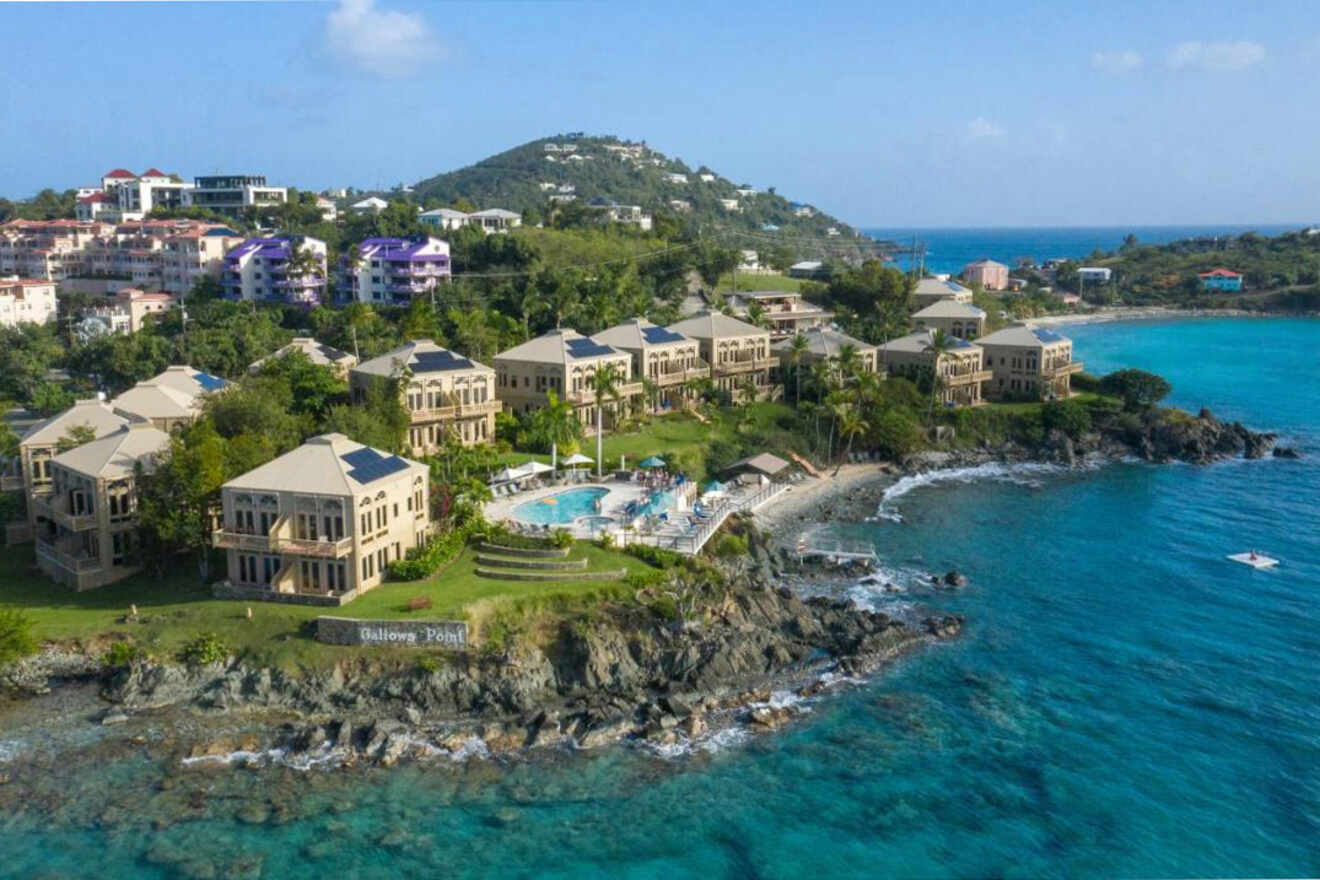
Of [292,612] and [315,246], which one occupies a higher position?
[315,246]

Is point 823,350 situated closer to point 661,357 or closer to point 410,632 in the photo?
point 661,357

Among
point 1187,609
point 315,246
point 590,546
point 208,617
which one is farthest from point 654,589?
point 315,246

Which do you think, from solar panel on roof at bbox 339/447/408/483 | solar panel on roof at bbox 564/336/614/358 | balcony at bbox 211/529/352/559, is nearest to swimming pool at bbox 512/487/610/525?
solar panel on roof at bbox 339/447/408/483

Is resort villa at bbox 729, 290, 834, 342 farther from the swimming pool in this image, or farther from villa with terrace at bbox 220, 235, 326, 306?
the swimming pool

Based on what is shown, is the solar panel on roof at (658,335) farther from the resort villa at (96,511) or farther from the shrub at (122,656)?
the shrub at (122,656)

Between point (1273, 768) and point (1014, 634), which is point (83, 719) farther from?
point (1273, 768)

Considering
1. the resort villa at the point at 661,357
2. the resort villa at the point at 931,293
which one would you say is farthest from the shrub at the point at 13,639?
the resort villa at the point at 931,293

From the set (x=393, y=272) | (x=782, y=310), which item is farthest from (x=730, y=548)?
(x=393, y=272)
